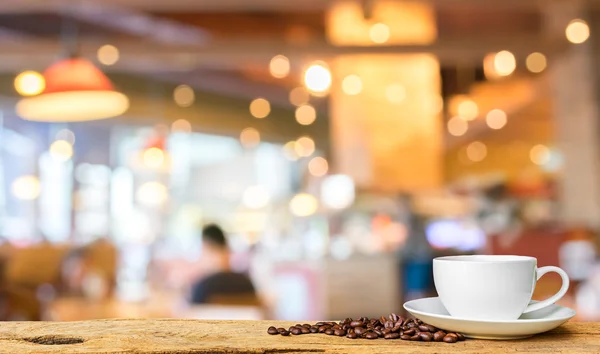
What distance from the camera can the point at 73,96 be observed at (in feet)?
13.1

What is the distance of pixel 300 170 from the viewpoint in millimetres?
17000

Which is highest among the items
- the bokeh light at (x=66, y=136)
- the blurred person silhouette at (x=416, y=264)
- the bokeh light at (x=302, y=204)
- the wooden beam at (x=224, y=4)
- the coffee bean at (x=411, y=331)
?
the wooden beam at (x=224, y=4)

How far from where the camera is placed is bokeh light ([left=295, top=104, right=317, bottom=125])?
15328 mm

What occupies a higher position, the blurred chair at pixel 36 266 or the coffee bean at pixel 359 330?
the coffee bean at pixel 359 330

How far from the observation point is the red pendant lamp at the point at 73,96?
3.96 m

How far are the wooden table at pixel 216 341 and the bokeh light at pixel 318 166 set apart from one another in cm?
1507

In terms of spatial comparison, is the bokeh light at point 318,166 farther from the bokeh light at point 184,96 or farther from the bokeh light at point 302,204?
the bokeh light at point 184,96

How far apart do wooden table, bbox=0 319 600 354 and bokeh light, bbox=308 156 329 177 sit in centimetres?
1507

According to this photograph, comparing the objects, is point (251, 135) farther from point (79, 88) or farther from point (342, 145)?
point (79, 88)

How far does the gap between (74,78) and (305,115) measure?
12.0 metres

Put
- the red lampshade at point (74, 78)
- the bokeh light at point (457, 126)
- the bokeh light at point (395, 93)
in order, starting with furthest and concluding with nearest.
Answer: the bokeh light at point (457, 126) → the bokeh light at point (395, 93) → the red lampshade at point (74, 78)

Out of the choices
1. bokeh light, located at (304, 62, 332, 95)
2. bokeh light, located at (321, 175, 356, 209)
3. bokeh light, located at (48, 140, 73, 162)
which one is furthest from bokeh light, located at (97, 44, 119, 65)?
bokeh light, located at (48, 140, 73, 162)

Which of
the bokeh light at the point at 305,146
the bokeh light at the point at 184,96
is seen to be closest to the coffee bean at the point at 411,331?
the bokeh light at the point at 184,96

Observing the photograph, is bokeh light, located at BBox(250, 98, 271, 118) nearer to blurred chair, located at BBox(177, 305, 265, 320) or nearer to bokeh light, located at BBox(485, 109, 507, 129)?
bokeh light, located at BBox(485, 109, 507, 129)
